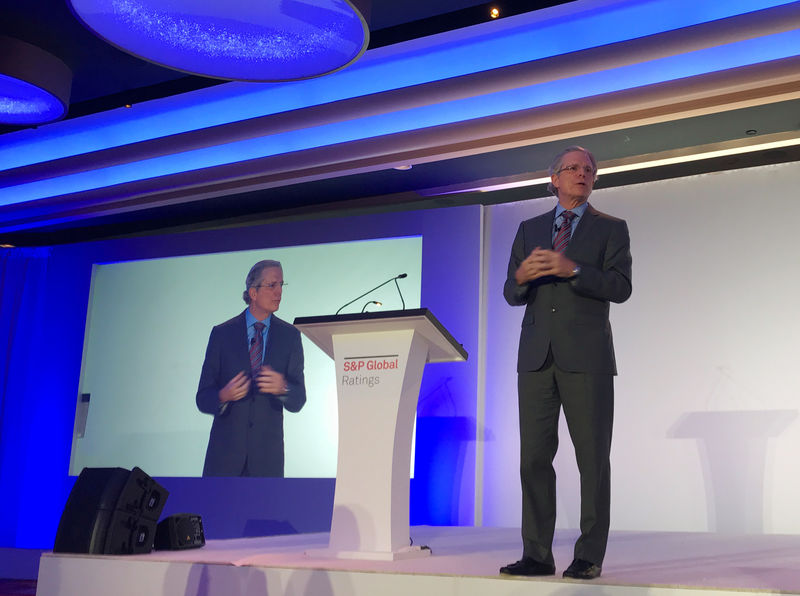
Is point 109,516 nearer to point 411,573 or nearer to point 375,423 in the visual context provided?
point 375,423

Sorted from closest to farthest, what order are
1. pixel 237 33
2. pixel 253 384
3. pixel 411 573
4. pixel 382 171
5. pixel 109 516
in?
1. pixel 411 573
2. pixel 109 516
3. pixel 237 33
4. pixel 382 171
5. pixel 253 384

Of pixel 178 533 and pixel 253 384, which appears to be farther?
pixel 253 384

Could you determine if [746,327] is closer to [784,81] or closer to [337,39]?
[784,81]

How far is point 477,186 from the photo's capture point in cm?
673

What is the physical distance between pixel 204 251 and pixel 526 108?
3.44 m

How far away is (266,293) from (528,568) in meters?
4.65

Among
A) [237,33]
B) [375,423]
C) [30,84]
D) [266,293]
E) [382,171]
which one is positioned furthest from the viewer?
[266,293]

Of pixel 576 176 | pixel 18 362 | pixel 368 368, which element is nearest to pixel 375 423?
pixel 368 368

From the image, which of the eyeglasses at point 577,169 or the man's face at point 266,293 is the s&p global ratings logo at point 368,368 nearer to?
the eyeglasses at point 577,169

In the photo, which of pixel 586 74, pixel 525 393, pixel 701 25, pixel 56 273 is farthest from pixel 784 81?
pixel 56 273

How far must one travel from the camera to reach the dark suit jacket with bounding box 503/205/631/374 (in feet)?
9.00

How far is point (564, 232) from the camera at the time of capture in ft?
9.64

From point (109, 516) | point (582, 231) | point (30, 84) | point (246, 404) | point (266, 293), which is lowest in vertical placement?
point (109, 516)

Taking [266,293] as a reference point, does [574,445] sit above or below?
below
